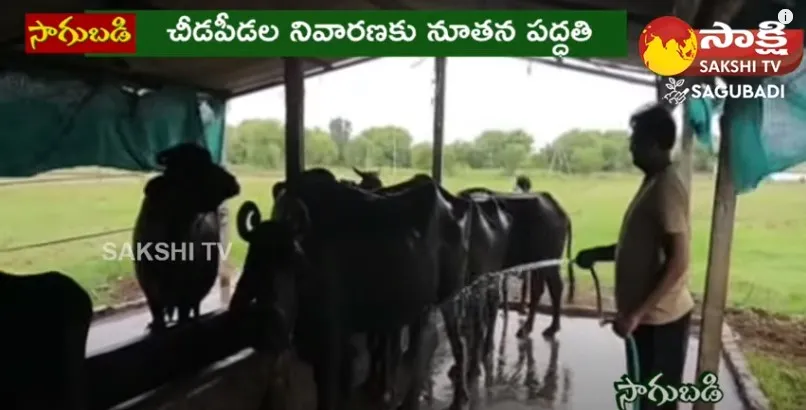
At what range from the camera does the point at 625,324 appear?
137cm

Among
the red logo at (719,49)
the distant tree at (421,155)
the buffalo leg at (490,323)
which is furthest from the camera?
the buffalo leg at (490,323)

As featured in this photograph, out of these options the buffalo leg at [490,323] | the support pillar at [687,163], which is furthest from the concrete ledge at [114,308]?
the support pillar at [687,163]

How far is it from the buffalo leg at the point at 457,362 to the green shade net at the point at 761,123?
562 millimetres

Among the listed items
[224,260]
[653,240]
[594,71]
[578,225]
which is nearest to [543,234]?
[578,225]

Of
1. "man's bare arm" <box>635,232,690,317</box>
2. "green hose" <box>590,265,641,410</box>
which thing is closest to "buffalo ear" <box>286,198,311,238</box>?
"green hose" <box>590,265,641,410</box>

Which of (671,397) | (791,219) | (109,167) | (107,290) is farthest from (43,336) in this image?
(791,219)

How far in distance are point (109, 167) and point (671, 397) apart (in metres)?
1.07

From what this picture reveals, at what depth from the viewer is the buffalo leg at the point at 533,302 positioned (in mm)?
1438

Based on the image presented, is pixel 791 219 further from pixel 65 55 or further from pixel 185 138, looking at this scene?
pixel 65 55

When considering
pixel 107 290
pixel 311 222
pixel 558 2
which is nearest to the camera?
pixel 558 2

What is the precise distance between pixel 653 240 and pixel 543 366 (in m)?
0.33

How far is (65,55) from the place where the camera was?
134cm

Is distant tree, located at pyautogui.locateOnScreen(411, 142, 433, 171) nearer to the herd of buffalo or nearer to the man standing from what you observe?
the herd of buffalo

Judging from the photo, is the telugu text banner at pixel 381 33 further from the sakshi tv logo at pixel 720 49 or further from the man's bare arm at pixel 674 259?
the man's bare arm at pixel 674 259
